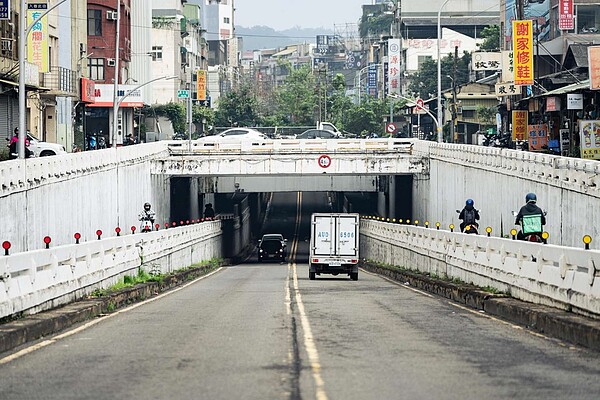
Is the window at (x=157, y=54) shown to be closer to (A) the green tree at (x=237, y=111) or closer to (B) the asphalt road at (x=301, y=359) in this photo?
(A) the green tree at (x=237, y=111)

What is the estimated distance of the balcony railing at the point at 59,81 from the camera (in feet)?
206

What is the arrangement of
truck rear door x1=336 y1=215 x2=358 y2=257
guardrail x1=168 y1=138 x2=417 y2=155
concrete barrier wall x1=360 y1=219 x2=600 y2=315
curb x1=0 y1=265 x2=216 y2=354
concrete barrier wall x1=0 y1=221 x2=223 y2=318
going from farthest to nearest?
guardrail x1=168 y1=138 x2=417 y2=155 < truck rear door x1=336 y1=215 x2=358 y2=257 < concrete barrier wall x1=0 y1=221 x2=223 y2=318 < concrete barrier wall x1=360 y1=219 x2=600 y2=315 < curb x1=0 y1=265 x2=216 y2=354

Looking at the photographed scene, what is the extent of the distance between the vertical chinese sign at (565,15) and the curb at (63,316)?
44804 mm

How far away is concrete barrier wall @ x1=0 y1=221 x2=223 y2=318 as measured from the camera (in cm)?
1819

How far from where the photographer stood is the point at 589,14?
74625mm

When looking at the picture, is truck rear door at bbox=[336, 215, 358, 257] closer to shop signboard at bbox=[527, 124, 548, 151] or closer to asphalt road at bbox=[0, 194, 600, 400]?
shop signboard at bbox=[527, 124, 548, 151]

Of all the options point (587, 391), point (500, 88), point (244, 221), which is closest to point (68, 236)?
point (587, 391)

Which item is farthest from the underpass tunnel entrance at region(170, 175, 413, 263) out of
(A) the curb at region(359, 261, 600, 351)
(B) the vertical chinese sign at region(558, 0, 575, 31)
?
(A) the curb at region(359, 261, 600, 351)

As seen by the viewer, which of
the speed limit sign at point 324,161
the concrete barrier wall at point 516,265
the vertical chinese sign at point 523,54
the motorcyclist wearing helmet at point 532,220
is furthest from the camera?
the speed limit sign at point 324,161

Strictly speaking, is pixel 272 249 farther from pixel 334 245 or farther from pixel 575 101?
pixel 575 101

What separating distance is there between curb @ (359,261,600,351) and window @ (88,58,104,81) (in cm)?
7053

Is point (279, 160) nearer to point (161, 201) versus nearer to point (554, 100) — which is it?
point (161, 201)

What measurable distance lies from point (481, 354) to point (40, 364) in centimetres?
548

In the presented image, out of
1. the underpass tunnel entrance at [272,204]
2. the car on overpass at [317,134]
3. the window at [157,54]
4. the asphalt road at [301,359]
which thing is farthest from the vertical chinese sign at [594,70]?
the window at [157,54]
